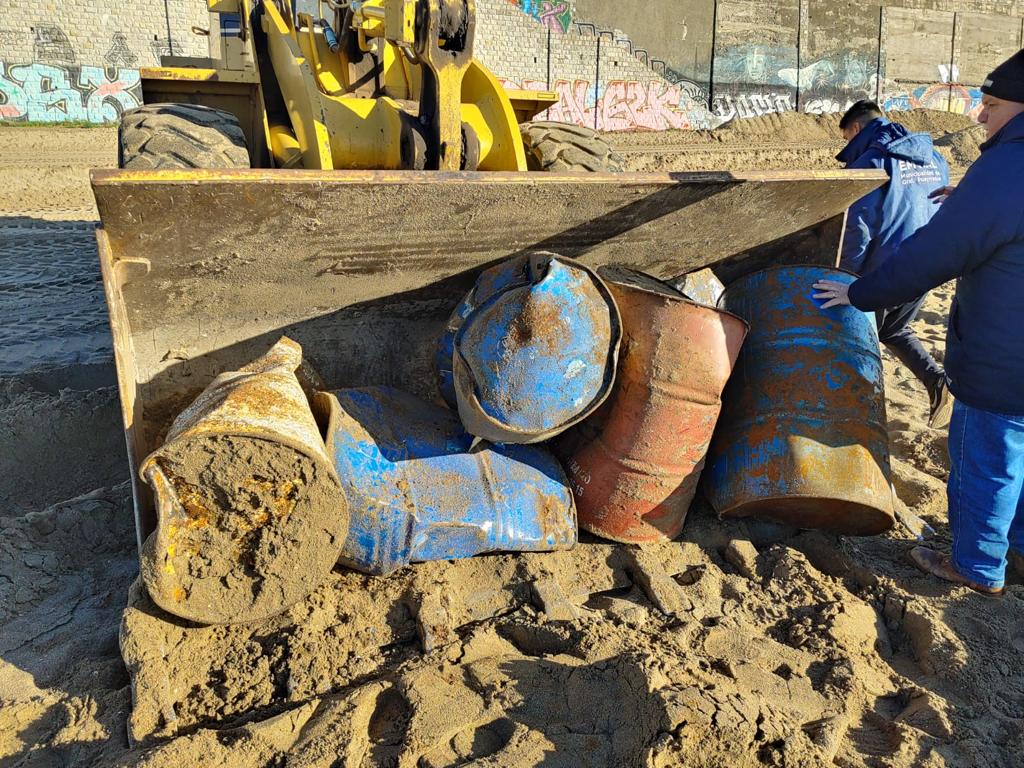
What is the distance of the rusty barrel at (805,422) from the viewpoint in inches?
124

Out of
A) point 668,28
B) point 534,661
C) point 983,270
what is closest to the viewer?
point 534,661

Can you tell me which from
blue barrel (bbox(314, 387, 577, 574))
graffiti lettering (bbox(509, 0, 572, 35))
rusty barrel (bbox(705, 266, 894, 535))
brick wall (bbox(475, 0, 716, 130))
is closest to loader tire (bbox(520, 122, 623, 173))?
rusty barrel (bbox(705, 266, 894, 535))

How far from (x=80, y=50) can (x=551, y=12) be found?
1134 centimetres

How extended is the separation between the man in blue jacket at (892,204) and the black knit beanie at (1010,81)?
4.27ft

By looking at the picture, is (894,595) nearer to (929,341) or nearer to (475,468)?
(475,468)

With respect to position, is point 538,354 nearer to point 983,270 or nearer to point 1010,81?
point 983,270

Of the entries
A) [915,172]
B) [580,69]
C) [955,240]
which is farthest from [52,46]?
[955,240]

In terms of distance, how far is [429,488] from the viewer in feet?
9.40

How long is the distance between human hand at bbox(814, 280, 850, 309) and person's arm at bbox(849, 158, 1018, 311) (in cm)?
31

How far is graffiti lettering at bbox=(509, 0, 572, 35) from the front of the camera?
67.1 feet

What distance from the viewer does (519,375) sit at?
2818 mm

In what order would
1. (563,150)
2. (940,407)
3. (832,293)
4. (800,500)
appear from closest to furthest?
1. (800,500)
2. (832,293)
3. (940,407)
4. (563,150)

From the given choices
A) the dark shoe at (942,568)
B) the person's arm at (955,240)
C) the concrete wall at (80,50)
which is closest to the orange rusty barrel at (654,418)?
the person's arm at (955,240)

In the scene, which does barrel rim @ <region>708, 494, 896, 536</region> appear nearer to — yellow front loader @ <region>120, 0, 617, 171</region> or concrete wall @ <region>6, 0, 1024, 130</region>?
yellow front loader @ <region>120, 0, 617, 171</region>
